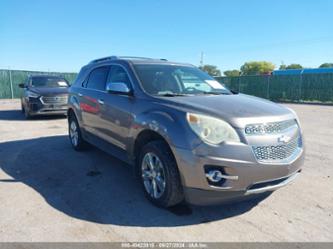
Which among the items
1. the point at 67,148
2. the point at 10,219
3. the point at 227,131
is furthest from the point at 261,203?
the point at 67,148

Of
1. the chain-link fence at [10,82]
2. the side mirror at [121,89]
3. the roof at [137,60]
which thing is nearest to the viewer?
the side mirror at [121,89]

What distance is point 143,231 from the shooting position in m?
2.77

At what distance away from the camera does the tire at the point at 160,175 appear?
9.65ft

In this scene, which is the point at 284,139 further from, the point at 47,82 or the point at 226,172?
the point at 47,82

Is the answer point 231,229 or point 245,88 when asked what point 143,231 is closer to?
point 231,229

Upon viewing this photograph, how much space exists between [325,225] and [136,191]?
225 centimetres

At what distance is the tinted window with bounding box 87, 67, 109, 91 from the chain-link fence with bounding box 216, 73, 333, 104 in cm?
1752

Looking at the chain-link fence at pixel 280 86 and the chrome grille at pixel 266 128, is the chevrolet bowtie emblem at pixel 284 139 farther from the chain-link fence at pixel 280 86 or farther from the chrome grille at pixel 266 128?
the chain-link fence at pixel 280 86

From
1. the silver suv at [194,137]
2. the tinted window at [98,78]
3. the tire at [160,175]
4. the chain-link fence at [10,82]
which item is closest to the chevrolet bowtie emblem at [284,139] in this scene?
the silver suv at [194,137]

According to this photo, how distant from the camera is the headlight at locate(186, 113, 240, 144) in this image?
270 cm

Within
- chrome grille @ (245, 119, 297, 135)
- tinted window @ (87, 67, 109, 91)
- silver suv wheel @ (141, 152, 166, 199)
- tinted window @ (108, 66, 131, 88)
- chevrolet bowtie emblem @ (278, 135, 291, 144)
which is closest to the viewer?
chrome grille @ (245, 119, 297, 135)

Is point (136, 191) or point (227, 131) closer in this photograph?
point (227, 131)

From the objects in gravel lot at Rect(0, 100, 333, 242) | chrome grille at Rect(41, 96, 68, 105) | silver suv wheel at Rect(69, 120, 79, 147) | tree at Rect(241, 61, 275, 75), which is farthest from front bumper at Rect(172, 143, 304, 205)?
tree at Rect(241, 61, 275, 75)

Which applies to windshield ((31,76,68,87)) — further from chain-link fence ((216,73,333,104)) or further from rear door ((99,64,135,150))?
chain-link fence ((216,73,333,104))
